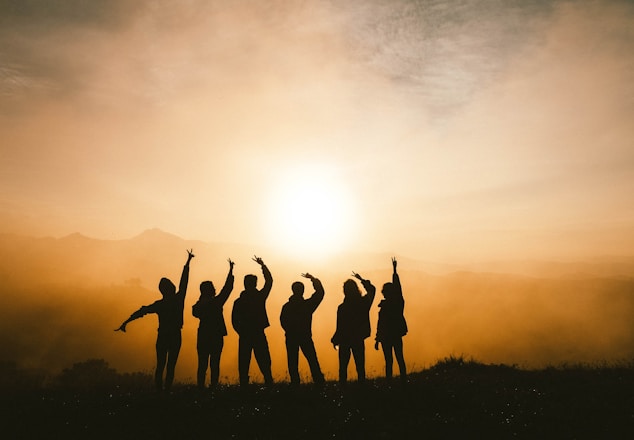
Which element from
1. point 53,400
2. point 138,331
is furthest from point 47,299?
point 53,400

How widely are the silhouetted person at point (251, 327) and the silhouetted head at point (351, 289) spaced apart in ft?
8.00

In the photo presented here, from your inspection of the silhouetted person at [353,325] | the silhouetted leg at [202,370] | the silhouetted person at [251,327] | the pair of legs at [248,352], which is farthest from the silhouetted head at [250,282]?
the silhouetted person at [353,325]

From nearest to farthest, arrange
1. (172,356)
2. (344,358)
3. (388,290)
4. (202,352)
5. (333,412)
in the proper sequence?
(333,412), (172,356), (202,352), (344,358), (388,290)

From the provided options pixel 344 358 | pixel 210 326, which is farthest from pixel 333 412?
pixel 210 326

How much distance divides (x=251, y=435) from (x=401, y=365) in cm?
579

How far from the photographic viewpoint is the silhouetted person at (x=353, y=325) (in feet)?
40.1

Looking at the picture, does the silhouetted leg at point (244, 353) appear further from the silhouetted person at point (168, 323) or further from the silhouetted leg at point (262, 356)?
the silhouetted person at point (168, 323)

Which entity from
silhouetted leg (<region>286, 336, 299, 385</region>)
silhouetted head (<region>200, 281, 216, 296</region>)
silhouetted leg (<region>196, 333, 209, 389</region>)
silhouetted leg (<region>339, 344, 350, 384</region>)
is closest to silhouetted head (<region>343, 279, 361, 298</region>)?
silhouetted leg (<region>339, 344, 350, 384</region>)

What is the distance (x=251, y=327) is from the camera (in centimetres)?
1157

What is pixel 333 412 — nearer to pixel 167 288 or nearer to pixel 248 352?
pixel 248 352

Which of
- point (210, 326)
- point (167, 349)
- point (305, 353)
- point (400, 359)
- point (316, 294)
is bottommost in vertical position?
point (400, 359)

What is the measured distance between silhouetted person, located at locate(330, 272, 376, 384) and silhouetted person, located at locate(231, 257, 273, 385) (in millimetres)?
2215

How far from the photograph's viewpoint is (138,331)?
175 metres

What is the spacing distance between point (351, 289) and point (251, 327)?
10.7ft
